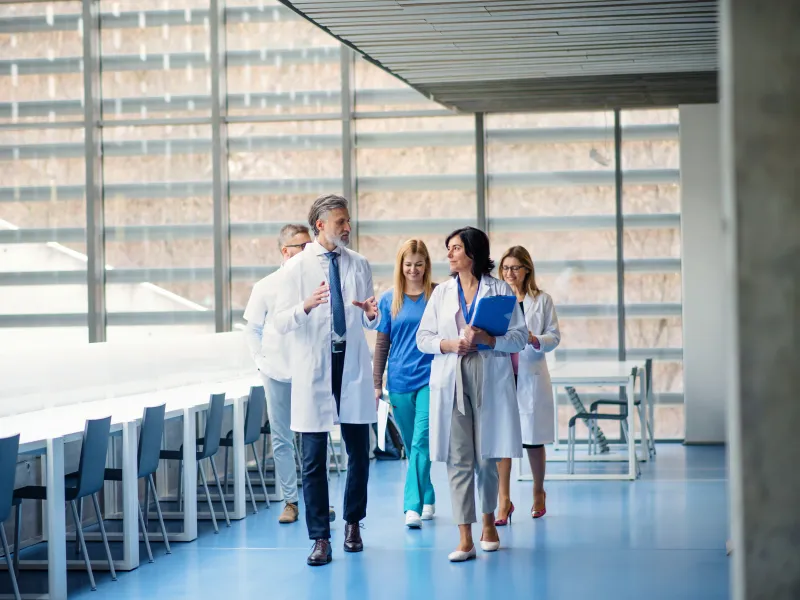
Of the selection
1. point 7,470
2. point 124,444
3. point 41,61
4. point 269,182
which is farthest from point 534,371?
point 41,61

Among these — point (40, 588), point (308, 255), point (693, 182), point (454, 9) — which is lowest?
point (40, 588)

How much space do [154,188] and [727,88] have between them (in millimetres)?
9706

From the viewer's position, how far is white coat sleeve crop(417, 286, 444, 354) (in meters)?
5.56

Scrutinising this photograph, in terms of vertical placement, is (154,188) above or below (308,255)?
above

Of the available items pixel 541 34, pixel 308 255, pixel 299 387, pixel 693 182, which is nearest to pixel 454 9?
pixel 541 34

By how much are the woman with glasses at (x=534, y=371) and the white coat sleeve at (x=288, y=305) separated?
1.67m

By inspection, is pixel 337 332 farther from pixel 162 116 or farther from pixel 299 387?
pixel 162 116

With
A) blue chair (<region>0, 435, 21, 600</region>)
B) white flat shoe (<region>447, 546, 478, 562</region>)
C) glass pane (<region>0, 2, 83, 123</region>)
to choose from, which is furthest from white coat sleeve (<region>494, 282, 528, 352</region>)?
glass pane (<region>0, 2, 83, 123</region>)

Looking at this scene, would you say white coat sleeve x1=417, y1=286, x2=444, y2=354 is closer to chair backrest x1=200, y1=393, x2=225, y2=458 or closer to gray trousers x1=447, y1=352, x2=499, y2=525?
gray trousers x1=447, y1=352, x2=499, y2=525

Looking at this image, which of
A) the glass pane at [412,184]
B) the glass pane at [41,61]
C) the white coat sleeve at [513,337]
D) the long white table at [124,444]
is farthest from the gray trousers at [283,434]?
the glass pane at [41,61]

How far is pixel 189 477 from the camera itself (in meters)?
6.52

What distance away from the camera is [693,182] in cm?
1009

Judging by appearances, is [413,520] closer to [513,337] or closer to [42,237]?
[513,337]

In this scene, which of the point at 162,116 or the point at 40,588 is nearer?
the point at 40,588
